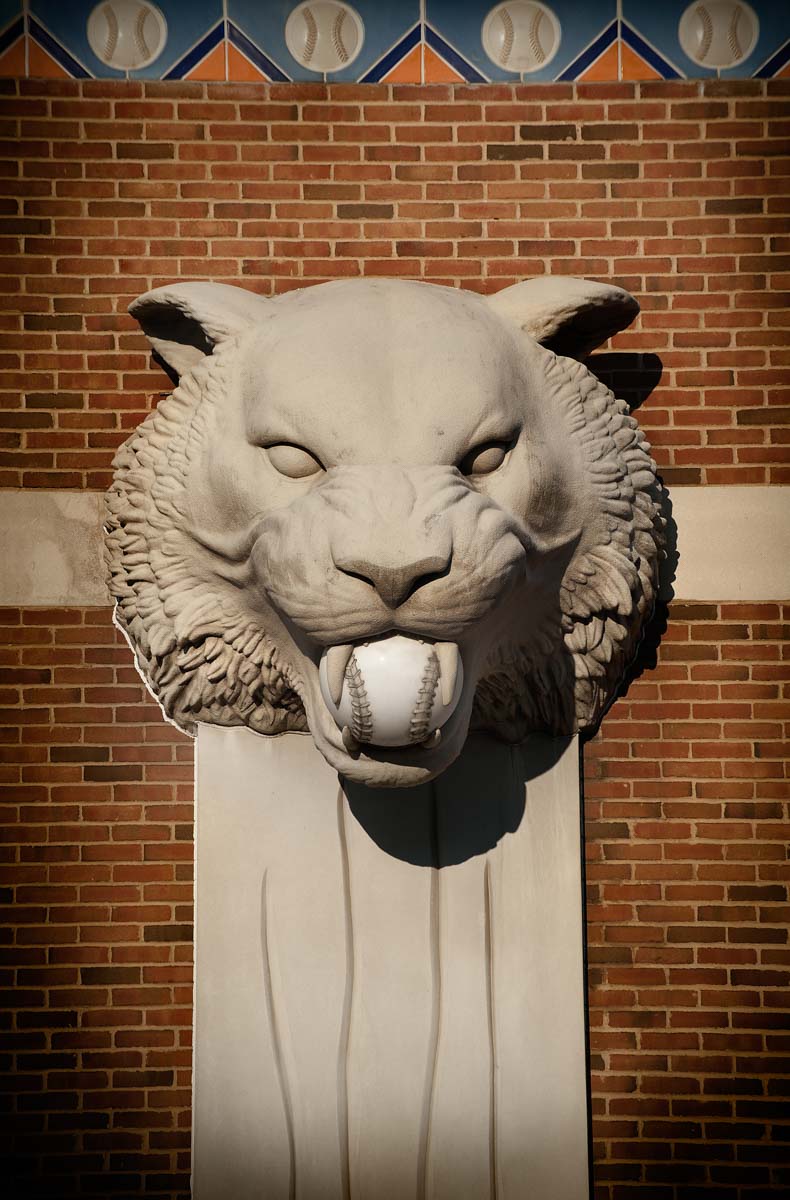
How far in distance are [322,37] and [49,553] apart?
65.8 inches

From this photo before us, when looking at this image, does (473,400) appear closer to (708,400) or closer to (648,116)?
(708,400)

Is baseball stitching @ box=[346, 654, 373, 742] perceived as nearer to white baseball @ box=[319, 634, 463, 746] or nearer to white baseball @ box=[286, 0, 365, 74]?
white baseball @ box=[319, 634, 463, 746]

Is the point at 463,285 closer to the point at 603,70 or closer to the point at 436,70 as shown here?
the point at 436,70

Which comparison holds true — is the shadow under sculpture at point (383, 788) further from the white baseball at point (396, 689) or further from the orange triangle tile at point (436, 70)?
the orange triangle tile at point (436, 70)

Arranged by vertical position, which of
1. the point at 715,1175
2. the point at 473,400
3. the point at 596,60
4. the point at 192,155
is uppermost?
the point at 596,60

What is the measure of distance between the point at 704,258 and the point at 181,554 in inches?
68.6

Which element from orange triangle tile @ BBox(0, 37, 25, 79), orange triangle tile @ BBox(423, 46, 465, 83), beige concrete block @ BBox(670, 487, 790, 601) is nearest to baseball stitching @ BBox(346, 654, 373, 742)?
beige concrete block @ BBox(670, 487, 790, 601)

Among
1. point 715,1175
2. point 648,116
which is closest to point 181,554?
point 648,116

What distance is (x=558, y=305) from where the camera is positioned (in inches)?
133

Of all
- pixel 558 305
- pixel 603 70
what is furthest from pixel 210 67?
pixel 558 305

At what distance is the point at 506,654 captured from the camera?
326 cm

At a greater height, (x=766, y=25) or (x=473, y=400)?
(x=766, y=25)

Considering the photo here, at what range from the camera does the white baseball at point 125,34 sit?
382cm

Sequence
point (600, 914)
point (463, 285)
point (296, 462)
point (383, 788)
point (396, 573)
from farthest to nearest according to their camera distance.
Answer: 1. point (463, 285)
2. point (600, 914)
3. point (383, 788)
4. point (296, 462)
5. point (396, 573)
